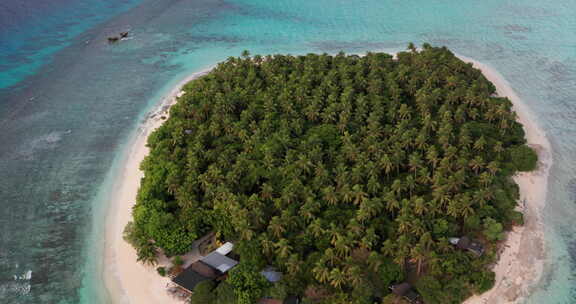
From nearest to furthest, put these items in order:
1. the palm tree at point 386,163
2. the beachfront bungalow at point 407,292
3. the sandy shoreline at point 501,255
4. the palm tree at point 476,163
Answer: the beachfront bungalow at point 407,292 < the sandy shoreline at point 501,255 < the palm tree at point 386,163 < the palm tree at point 476,163

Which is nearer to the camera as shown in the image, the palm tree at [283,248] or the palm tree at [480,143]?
the palm tree at [283,248]

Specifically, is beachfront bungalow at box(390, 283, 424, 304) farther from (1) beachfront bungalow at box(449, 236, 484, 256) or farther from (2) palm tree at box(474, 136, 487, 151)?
(2) palm tree at box(474, 136, 487, 151)

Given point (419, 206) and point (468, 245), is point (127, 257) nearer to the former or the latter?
point (419, 206)

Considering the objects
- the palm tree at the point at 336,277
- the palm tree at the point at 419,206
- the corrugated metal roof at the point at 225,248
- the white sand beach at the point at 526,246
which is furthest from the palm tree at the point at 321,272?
the white sand beach at the point at 526,246

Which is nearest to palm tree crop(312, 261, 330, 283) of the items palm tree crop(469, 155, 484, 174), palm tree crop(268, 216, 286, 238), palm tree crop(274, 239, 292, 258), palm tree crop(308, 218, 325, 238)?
palm tree crop(274, 239, 292, 258)

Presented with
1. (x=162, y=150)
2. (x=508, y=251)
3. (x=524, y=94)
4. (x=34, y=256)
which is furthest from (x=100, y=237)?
(x=524, y=94)

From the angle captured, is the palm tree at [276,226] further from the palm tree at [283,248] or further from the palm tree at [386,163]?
the palm tree at [386,163]
